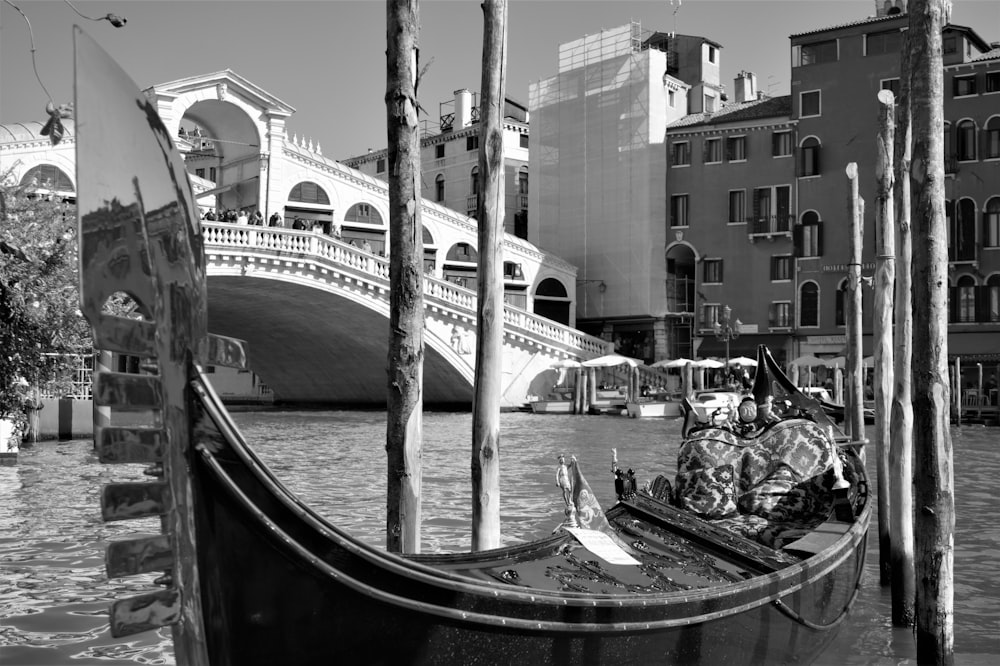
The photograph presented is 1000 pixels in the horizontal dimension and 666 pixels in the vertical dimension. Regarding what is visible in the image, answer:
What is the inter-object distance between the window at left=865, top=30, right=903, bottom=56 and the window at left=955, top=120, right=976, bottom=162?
195 cm

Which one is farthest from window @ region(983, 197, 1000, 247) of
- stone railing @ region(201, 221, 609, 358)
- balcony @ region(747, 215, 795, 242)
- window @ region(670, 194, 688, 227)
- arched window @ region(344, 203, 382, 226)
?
arched window @ region(344, 203, 382, 226)

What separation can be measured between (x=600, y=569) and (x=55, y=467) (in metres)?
7.67

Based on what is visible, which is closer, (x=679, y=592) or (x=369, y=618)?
(x=369, y=618)

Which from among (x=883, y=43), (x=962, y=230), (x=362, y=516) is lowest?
(x=362, y=516)

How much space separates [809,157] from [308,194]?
11.1 metres

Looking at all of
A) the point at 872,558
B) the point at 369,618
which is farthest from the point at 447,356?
the point at 369,618

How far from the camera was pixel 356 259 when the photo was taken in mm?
17328

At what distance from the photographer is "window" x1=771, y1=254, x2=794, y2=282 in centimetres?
2103

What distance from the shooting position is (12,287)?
15.6ft

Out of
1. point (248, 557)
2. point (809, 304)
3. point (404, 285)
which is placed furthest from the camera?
point (809, 304)

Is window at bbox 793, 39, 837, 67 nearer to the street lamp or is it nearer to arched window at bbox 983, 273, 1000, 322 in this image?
the street lamp

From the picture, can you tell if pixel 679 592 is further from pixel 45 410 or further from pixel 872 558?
pixel 45 410

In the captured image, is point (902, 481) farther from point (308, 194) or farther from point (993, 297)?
point (308, 194)

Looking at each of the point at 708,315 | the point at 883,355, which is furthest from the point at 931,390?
the point at 708,315
